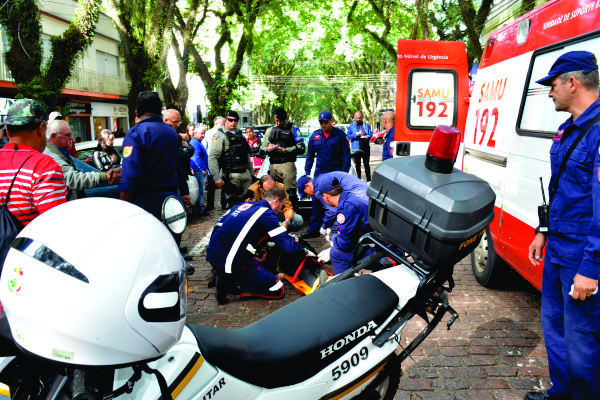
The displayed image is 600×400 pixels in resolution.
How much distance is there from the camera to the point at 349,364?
1.87 m

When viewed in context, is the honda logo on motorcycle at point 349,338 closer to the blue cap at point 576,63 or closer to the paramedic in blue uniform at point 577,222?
the paramedic in blue uniform at point 577,222

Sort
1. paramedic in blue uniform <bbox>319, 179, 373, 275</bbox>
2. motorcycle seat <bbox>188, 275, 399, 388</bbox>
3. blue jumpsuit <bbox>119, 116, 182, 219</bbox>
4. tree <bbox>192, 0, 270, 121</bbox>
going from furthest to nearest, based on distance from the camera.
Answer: tree <bbox>192, 0, 270, 121</bbox>
blue jumpsuit <bbox>119, 116, 182, 219</bbox>
paramedic in blue uniform <bbox>319, 179, 373, 275</bbox>
motorcycle seat <bbox>188, 275, 399, 388</bbox>

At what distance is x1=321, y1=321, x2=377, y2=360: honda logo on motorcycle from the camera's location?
177 cm

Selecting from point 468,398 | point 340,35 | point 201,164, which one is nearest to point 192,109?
point 340,35

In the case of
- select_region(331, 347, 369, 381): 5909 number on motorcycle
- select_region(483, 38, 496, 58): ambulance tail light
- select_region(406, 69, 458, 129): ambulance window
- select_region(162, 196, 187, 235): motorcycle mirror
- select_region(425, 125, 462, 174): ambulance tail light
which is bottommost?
select_region(331, 347, 369, 381): 5909 number on motorcycle

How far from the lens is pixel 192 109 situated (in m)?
31.2

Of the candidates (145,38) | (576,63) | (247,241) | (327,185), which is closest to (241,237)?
(247,241)

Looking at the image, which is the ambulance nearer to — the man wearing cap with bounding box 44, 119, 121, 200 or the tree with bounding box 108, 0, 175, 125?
the man wearing cap with bounding box 44, 119, 121, 200

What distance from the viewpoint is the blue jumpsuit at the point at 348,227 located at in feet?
11.9

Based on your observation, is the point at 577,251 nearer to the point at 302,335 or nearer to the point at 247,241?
the point at 302,335

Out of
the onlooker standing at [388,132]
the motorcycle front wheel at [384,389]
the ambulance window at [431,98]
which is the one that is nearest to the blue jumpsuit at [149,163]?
the motorcycle front wheel at [384,389]

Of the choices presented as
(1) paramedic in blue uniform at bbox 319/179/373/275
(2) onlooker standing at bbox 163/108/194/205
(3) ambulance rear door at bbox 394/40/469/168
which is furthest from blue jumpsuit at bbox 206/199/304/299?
(3) ambulance rear door at bbox 394/40/469/168

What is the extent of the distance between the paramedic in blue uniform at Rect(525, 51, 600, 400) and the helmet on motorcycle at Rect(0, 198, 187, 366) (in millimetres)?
1871

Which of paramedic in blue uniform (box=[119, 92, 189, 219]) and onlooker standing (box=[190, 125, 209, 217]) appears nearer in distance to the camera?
paramedic in blue uniform (box=[119, 92, 189, 219])
